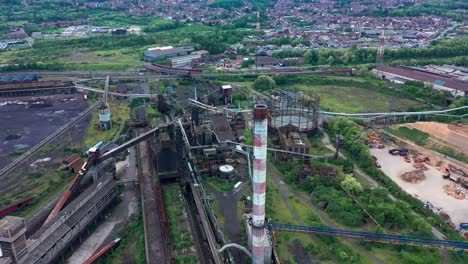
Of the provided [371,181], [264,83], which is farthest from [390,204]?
[264,83]

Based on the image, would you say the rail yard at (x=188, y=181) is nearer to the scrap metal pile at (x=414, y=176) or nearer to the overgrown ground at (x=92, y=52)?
the scrap metal pile at (x=414, y=176)

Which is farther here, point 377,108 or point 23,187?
point 377,108

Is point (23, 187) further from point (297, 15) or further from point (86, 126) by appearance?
point (297, 15)

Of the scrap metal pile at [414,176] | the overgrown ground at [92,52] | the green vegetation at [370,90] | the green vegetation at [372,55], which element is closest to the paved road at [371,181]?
the scrap metal pile at [414,176]

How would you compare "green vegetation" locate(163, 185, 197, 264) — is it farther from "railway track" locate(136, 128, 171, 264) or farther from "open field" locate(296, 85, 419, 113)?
"open field" locate(296, 85, 419, 113)

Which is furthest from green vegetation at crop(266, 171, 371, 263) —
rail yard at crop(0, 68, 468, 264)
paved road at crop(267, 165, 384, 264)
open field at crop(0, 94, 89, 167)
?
open field at crop(0, 94, 89, 167)

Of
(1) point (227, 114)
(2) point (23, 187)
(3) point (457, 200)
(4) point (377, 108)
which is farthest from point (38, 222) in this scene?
(4) point (377, 108)

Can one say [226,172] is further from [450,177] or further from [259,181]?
[450,177]
